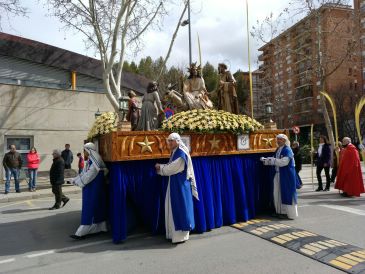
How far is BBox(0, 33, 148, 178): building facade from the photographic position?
53.4 feet

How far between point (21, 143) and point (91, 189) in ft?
41.1

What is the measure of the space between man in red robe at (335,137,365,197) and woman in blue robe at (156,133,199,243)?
5956 mm

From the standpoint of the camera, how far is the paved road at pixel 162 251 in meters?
4.36

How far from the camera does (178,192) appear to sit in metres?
5.36

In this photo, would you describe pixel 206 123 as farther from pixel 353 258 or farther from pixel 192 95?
pixel 353 258

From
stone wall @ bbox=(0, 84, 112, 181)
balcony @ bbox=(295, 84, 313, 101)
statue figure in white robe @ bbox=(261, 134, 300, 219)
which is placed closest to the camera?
statue figure in white robe @ bbox=(261, 134, 300, 219)

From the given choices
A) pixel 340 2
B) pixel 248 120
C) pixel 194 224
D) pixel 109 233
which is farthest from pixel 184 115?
pixel 340 2

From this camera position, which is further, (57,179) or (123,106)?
A: (57,179)

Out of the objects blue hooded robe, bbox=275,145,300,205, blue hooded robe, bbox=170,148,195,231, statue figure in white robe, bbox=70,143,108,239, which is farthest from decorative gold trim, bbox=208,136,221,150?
statue figure in white robe, bbox=70,143,108,239

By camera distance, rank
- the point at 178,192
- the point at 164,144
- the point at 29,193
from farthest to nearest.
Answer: the point at 29,193 < the point at 164,144 < the point at 178,192

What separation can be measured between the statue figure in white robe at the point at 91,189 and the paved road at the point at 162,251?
23cm

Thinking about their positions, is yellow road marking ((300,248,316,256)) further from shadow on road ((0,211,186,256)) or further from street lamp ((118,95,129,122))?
street lamp ((118,95,129,122))

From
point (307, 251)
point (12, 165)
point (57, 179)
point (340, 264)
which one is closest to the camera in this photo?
point (340, 264)

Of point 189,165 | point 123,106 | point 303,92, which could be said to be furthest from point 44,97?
point 303,92
